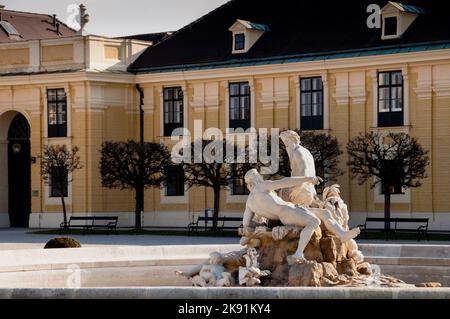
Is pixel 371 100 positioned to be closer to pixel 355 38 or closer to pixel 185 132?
pixel 355 38

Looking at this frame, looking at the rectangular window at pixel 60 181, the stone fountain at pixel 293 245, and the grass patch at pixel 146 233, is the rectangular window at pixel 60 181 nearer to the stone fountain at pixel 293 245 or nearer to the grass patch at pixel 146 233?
the grass patch at pixel 146 233

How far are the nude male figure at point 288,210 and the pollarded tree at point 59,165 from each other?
3494 centimetres

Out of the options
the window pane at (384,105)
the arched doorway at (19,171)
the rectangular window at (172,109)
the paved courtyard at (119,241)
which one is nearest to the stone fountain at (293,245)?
the paved courtyard at (119,241)

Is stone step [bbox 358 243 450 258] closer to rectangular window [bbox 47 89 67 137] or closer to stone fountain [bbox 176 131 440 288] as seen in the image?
stone fountain [bbox 176 131 440 288]

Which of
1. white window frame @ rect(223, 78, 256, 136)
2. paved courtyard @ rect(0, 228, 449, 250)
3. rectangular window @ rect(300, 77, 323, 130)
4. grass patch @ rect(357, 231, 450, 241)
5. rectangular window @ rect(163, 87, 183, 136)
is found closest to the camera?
paved courtyard @ rect(0, 228, 449, 250)

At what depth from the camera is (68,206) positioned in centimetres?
6144

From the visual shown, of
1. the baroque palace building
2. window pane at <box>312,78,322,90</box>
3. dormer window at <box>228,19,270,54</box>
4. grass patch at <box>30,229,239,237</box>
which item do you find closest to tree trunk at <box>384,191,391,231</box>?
the baroque palace building

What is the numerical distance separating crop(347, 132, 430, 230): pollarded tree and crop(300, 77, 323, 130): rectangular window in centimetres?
389

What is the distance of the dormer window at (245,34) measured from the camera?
195 feet

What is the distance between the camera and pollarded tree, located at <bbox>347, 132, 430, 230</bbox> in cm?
5147

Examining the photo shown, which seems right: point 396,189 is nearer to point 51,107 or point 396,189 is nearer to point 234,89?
point 234,89

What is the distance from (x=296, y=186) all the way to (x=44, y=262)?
6.11m

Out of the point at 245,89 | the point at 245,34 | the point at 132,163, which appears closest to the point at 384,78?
the point at 245,89

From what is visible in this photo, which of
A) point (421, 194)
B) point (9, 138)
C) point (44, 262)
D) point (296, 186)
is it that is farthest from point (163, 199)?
point (296, 186)
